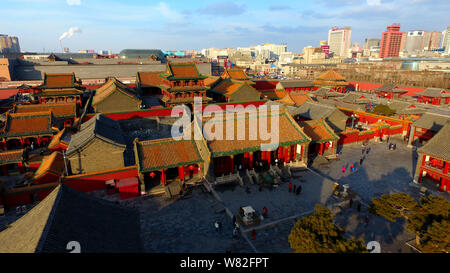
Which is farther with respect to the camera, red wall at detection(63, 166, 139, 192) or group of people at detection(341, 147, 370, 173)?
group of people at detection(341, 147, 370, 173)

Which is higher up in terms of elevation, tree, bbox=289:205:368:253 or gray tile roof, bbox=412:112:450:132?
gray tile roof, bbox=412:112:450:132

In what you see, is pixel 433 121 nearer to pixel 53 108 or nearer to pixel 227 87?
pixel 227 87

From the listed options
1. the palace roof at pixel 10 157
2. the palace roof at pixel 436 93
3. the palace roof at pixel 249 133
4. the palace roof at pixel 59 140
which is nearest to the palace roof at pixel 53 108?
the palace roof at pixel 59 140

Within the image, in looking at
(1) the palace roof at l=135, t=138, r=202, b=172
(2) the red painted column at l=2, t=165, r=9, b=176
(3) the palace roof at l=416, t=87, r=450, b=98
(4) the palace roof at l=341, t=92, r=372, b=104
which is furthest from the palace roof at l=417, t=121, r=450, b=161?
(3) the palace roof at l=416, t=87, r=450, b=98

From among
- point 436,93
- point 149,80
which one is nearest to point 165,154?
point 149,80

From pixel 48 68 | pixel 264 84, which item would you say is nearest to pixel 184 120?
pixel 264 84

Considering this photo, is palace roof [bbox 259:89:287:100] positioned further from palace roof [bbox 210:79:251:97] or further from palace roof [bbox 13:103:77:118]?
palace roof [bbox 13:103:77:118]
